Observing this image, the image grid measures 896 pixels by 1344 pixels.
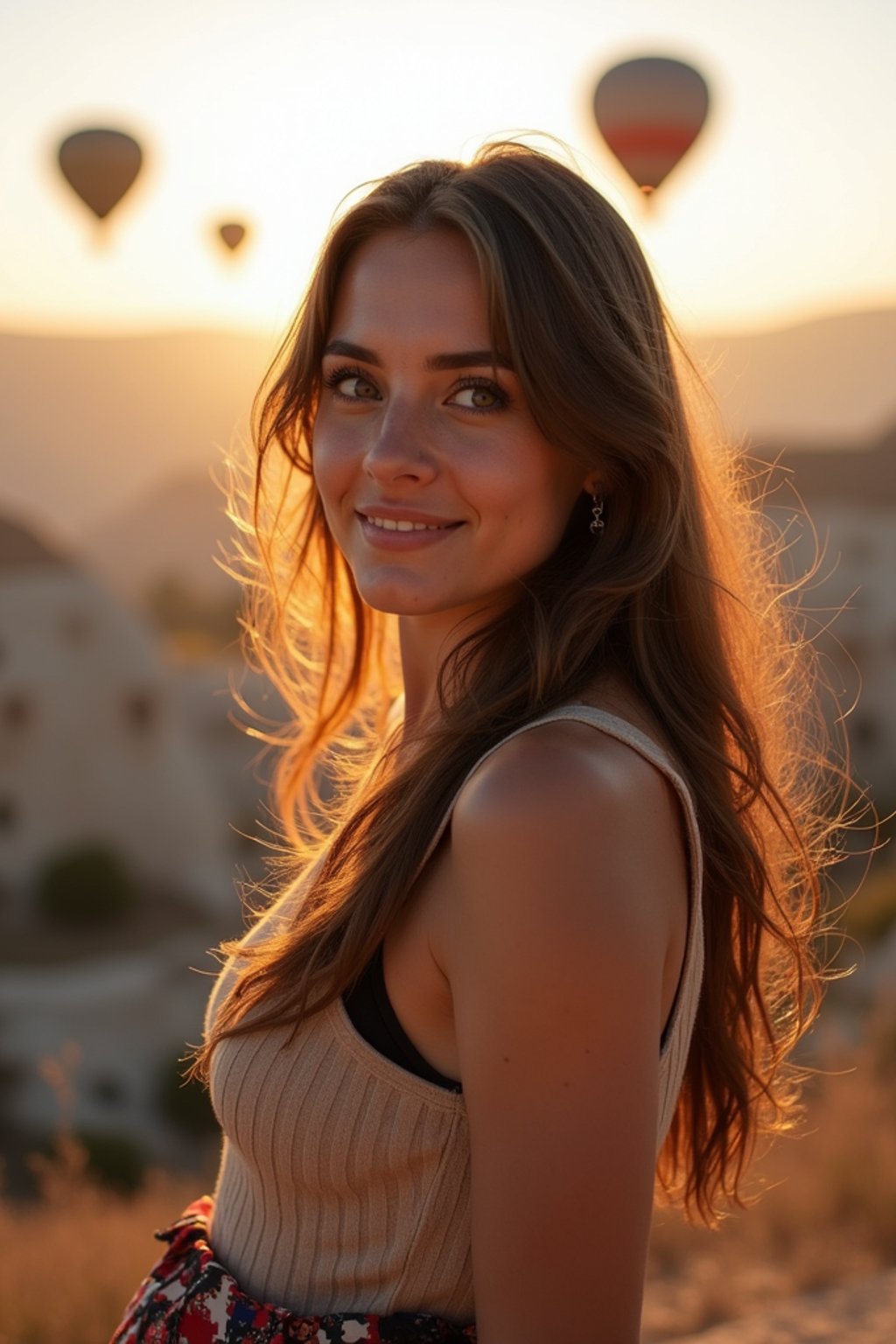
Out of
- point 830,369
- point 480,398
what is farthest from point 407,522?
point 830,369

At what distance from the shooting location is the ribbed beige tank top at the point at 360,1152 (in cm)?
156

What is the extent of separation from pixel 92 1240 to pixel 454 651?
13.0 ft

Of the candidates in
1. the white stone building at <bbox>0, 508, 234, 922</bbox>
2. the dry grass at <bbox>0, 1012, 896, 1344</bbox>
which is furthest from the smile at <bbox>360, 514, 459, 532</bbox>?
the white stone building at <bbox>0, 508, 234, 922</bbox>

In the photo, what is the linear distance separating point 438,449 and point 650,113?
22.8ft

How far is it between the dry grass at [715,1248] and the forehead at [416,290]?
10.1ft

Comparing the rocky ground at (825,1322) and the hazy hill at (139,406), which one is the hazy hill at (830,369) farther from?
the rocky ground at (825,1322)

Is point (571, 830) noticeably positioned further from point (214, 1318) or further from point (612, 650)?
point (214, 1318)

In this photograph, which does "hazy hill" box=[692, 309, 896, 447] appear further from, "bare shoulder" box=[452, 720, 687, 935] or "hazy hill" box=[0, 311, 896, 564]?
"bare shoulder" box=[452, 720, 687, 935]

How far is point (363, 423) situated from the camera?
76.0 inches

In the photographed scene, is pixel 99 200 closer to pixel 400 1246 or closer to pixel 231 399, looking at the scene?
pixel 400 1246

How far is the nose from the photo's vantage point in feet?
5.93

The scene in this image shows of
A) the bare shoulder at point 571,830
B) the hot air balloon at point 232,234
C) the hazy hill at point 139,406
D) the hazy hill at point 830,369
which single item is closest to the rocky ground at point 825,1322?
the bare shoulder at point 571,830

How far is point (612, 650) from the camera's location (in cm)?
178

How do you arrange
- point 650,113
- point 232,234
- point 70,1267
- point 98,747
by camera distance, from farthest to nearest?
point 98,747 → point 232,234 → point 650,113 → point 70,1267
